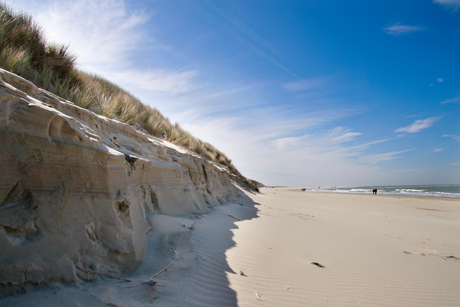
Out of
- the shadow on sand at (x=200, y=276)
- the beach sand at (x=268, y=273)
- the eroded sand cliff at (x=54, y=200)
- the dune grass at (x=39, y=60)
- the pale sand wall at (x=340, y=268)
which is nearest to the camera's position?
the eroded sand cliff at (x=54, y=200)

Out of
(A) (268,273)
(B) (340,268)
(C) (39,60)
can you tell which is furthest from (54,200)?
(C) (39,60)

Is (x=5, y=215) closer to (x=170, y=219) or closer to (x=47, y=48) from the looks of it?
(x=170, y=219)

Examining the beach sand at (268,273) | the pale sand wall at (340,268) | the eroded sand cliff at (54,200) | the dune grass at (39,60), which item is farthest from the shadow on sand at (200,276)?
the dune grass at (39,60)

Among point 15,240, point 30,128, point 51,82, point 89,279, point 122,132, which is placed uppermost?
point 51,82

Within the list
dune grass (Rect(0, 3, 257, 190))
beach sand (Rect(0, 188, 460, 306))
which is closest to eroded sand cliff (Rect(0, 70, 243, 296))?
beach sand (Rect(0, 188, 460, 306))

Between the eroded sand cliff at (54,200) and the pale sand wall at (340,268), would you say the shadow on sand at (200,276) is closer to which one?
the pale sand wall at (340,268)

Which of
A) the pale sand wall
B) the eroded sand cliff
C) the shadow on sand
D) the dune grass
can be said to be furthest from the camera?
the dune grass

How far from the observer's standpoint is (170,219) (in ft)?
12.9

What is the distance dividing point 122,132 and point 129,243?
8.93 feet

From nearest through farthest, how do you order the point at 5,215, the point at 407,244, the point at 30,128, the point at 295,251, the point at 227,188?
the point at 5,215
the point at 30,128
the point at 295,251
the point at 407,244
the point at 227,188

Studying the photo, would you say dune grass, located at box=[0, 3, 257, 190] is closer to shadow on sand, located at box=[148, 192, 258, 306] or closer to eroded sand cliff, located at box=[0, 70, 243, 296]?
eroded sand cliff, located at box=[0, 70, 243, 296]

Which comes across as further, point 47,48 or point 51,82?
point 47,48

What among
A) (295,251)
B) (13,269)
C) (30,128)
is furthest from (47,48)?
(295,251)

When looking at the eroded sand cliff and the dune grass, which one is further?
the dune grass
